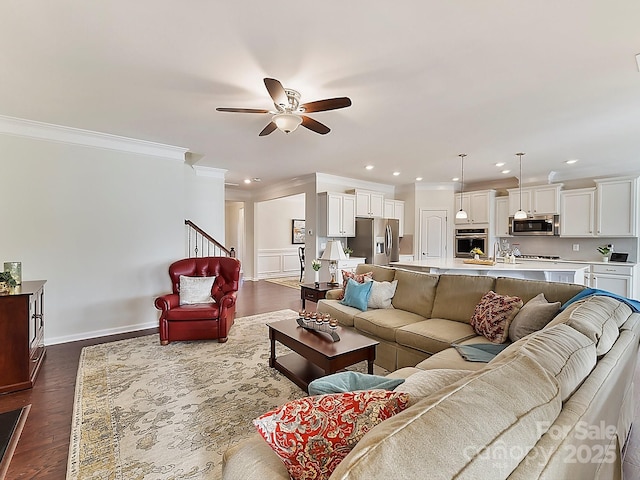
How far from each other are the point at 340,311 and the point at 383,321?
603mm

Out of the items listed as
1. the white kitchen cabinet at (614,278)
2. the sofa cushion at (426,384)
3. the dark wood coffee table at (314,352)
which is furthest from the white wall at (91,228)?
the white kitchen cabinet at (614,278)

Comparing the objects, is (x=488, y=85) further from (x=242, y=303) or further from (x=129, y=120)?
(x=242, y=303)

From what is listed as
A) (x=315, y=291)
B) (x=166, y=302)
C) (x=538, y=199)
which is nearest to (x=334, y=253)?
(x=315, y=291)

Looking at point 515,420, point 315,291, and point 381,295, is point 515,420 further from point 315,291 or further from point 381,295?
point 315,291

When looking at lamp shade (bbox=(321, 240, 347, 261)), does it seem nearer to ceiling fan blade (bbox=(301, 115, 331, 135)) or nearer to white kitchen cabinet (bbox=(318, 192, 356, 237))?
white kitchen cabinet (bbox=(318, 192, 356, 237))

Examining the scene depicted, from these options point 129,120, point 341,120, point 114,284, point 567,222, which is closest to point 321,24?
point 341,120

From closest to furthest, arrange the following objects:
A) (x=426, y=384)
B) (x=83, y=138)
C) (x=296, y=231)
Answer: (x=426, y=384), (x=83, y=138), (x=296, y=231)

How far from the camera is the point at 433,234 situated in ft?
24.7

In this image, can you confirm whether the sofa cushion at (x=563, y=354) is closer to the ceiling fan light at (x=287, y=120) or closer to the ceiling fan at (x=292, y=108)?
the ceiling fan at (x=292, y=108)

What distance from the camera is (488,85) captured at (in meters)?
2.72

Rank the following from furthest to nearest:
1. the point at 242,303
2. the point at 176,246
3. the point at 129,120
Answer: the point at 242,303 → the point at 176,246 → the point at 129,120

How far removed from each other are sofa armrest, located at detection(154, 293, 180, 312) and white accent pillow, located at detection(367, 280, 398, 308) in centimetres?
239

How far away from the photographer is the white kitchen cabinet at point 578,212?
577cm

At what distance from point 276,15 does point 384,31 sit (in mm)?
702
